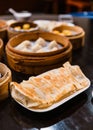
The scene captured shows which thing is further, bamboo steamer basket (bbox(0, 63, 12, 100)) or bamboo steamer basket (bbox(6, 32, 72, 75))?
bamboo steamer basket (bbox(6, 32, 72, 75))

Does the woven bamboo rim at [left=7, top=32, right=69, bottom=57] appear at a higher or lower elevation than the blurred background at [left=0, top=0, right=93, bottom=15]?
higher

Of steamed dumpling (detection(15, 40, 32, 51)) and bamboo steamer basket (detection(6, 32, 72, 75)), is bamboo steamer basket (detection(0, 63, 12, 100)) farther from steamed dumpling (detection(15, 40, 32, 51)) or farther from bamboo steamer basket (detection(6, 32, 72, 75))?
steamed dumpling (detection(15, 40, 32, 51))

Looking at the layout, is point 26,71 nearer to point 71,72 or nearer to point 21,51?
point 21,51

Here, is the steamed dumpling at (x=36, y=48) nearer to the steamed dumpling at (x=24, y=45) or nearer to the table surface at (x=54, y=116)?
the steamed dumpling at (x=24, y=45)

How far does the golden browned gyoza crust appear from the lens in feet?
3.68

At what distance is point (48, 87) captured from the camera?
1202 millimetres

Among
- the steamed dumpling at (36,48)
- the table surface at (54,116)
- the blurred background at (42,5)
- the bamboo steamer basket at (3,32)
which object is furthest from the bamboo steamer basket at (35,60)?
the blurred background at (42,5)

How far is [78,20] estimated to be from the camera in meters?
2.62

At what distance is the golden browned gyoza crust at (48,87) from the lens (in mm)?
1123

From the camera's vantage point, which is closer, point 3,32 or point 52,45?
point 52,45

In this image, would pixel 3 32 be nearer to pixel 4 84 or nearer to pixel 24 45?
pixel 24 45

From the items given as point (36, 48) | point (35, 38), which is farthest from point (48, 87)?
point (35, 38)

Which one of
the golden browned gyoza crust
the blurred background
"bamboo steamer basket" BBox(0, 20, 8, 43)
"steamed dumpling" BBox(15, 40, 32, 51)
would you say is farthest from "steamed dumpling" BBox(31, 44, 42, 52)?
the blurred background

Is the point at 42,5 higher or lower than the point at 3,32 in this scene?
lower
